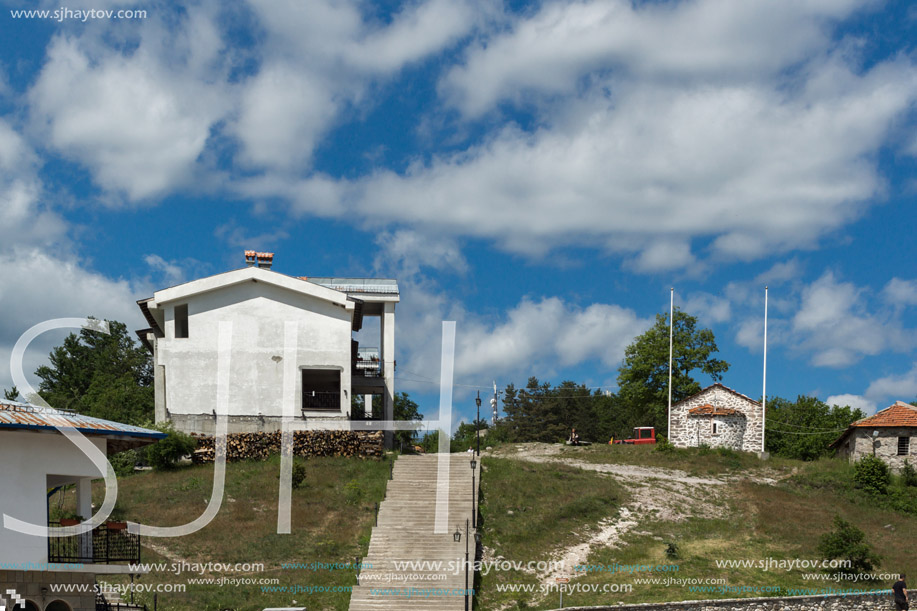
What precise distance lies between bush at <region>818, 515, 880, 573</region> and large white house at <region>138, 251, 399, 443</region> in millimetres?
20990

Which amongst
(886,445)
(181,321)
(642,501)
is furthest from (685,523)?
(181,321)

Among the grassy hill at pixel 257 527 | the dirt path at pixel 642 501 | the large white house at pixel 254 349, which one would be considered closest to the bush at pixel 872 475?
the dirt path at pixel 642 501

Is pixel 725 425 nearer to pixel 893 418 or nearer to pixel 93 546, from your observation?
pixel 893 418

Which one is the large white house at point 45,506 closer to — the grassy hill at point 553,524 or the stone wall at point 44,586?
the stone wall at point 44,586

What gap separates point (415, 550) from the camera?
98.8 ft

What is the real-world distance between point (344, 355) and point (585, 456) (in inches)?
625

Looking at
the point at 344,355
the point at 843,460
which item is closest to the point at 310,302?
the point at 344,355

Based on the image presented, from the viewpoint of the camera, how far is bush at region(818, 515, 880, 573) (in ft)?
99.0

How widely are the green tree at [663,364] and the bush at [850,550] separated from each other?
2990 centimetres

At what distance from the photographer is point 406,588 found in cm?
2778

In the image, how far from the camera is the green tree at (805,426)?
6084 cm

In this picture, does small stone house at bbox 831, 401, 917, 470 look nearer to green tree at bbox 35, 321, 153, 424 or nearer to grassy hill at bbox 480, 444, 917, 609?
grassy hill at bbox 480, 444, 917, 609

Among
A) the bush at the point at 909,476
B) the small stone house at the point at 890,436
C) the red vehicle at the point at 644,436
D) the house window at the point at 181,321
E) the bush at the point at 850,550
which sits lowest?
the bush at the point at 850,550

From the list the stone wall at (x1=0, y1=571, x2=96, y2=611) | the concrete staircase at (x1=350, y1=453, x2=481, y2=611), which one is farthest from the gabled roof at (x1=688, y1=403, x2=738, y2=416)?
the stone wall at (x1=0, y1=571, x2=96, y2=611)
